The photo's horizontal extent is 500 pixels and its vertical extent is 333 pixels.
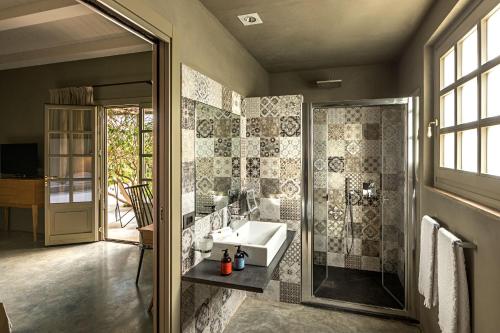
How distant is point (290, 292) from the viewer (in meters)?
2.71

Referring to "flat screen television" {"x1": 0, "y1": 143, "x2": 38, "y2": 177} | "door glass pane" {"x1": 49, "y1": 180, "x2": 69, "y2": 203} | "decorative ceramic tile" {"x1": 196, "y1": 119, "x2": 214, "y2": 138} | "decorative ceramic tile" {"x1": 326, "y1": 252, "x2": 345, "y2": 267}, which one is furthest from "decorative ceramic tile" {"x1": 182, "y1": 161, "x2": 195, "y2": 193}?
"flat screen television" {"x1": 0, "y1": 143, "x2": 38, "y2": 177}

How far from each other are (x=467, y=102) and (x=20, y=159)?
18.2 feet

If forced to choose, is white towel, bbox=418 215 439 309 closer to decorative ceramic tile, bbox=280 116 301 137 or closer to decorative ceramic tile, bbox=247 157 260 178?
decorative ceramic tile, bbox=280 116 301 137

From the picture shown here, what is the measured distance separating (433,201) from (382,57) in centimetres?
183

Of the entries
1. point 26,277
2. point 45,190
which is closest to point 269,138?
point 26,277

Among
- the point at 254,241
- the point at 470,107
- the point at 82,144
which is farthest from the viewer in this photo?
the point at 82,144

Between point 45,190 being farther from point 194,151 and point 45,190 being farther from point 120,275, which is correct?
point 194,151

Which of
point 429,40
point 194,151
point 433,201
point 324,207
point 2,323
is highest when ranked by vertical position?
point 429,40

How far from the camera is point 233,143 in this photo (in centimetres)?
263

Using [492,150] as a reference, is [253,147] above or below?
above

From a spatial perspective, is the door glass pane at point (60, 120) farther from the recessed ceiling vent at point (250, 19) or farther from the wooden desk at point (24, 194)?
the recessed ceiling vent at point (250, 19)

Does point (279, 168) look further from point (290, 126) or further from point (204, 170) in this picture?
point (204, 170)

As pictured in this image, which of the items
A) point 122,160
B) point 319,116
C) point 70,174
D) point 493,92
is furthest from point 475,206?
point 122,160

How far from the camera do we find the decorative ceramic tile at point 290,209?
271 cm
